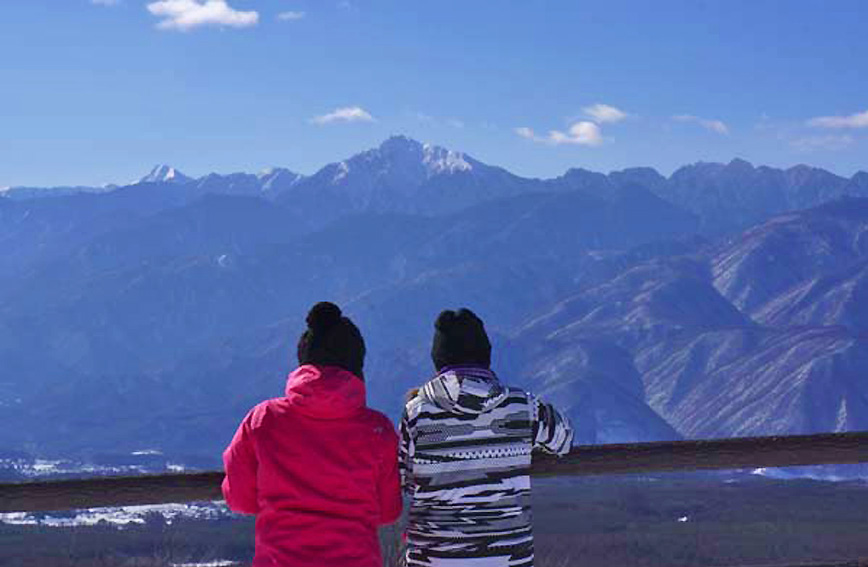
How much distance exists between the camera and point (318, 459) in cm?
356

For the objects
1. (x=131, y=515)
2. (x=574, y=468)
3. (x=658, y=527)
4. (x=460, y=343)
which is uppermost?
(x=460, y=343)

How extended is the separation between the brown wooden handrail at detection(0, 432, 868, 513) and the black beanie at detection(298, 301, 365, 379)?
3.14 ft

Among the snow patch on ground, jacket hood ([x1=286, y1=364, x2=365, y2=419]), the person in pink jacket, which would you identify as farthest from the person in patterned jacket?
the snow patch on ground

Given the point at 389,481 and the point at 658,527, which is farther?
the point at 658,527

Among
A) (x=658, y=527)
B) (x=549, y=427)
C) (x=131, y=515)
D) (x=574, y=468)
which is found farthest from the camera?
(x=131, y=515)

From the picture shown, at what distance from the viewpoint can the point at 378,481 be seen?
372 centimetres

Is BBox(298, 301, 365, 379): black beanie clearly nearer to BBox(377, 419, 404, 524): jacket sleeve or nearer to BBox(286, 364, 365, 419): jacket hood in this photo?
BBox(286, 364, 365, 419): jacket hood

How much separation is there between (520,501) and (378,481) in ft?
1.43

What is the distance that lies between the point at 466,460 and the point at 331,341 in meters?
0.54

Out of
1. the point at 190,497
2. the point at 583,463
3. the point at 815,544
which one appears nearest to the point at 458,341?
the point at 583,463

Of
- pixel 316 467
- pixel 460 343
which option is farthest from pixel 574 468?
pixel 316 467

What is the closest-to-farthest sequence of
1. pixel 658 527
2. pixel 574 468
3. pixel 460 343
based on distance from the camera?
1. pixel 460 343
2. pixel 574 468
3. pixel 658 527

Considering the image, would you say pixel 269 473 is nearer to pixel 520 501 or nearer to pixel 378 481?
pixel 378 481

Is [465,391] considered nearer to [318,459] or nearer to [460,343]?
[460,343]
